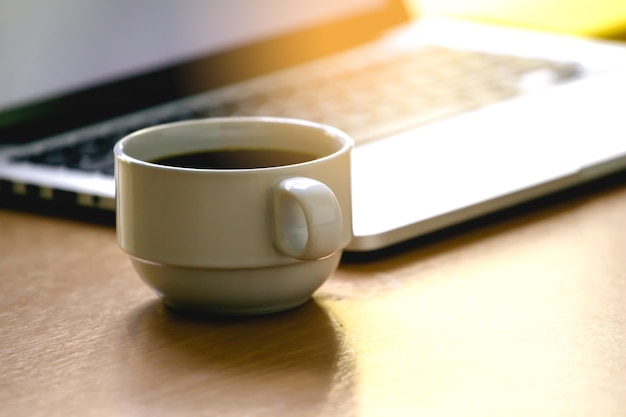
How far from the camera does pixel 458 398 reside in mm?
427

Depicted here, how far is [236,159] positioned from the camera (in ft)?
1.80

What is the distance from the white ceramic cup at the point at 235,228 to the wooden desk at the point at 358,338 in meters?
0.02

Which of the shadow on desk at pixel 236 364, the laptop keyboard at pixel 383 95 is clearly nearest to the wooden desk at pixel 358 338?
the shadow on desk at pixel 236 364

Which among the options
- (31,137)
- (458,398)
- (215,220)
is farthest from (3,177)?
(458,398)

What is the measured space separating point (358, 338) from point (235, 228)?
0.27 feet

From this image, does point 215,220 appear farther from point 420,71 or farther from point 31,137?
point 420,71

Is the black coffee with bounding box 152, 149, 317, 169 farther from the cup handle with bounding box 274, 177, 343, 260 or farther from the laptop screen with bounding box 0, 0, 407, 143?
the laptop screen with bounding box 0, 0, 407, 143

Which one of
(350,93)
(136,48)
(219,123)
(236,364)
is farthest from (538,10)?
(236,364)

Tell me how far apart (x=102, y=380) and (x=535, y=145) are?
1.36 ft

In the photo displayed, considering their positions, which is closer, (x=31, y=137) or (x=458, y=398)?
(x=458, y=398)

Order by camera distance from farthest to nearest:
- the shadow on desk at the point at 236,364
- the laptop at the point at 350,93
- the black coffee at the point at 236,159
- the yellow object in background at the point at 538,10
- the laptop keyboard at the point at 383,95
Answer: the yellow object in background at the point at 538,10 → the laptop keyboard at the point at 383,95 → the laptop at the point at 350,93 → the black coffee at the point at 236,159 → the shadow on desk at the point at 236,364

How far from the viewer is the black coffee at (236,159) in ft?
1.77

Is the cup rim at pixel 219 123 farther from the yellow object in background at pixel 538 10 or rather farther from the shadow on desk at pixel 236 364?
the yellow object in background at pixel 538 10

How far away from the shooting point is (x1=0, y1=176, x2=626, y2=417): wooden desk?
1.41 ft
